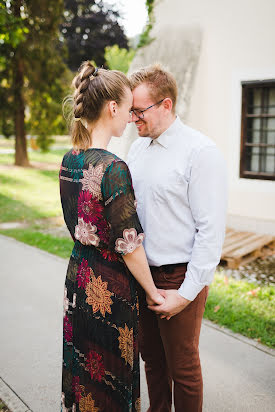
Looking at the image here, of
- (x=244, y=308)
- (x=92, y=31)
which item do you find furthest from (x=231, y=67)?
(x=92, y=31)

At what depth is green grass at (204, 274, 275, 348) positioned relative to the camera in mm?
3879

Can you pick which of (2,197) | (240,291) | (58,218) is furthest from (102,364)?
(2,197)

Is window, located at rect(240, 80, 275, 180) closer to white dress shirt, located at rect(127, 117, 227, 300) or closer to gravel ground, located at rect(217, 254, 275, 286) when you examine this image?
gravel ground, located at rect(217, 254, 275, 286)

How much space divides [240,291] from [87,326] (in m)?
3.23

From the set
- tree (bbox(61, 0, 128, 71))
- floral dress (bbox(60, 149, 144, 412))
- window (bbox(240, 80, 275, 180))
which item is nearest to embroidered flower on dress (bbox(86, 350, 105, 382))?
floral dress (bbox(60, 149, 144, 412))

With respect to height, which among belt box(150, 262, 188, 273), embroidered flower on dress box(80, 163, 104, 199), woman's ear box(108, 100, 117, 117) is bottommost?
belt box(150, 262, 188, 273)

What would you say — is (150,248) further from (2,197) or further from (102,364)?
(2,197)

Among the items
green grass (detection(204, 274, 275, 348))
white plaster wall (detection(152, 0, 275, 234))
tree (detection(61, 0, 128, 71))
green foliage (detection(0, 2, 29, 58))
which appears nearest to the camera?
green grass (detection(204, 274, 275, 348))

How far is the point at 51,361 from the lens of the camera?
3443mm

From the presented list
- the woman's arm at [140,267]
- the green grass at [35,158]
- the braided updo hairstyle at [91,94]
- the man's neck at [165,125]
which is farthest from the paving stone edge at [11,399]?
the green grass at [35,158]

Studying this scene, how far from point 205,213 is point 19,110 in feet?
50.8

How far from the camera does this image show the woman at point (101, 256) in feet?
5.88

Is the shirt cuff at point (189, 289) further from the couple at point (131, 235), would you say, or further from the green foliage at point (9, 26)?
the green foliage at point (9, 26)

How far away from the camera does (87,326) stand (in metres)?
2.01
